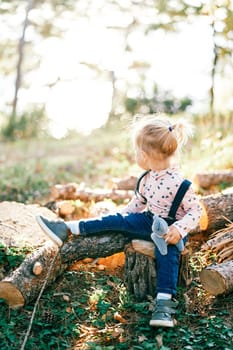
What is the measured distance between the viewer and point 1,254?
14.4ft

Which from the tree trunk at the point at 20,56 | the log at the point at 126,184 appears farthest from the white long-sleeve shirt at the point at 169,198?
the tree trunk at the point at 20,56

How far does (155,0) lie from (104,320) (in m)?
13.2

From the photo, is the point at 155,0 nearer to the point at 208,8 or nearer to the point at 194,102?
the point at 194,102

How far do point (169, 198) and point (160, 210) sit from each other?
0.12m

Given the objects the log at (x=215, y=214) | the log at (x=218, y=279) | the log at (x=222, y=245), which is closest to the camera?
the log at (x=218, y=279)

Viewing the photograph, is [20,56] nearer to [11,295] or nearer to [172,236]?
[11,295]

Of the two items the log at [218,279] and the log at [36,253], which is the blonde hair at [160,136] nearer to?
the log at [36,253]

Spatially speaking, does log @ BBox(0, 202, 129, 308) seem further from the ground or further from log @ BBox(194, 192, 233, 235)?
log @ BBox(194, 192, 233, 235)

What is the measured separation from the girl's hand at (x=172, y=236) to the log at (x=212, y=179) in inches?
126

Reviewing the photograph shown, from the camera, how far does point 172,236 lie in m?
3.78

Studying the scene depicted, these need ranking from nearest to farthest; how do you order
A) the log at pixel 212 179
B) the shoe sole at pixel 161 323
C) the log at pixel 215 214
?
1. the shoe sole at pixel 161 323
2. the log at pixel 215 214
3. the log at pixel 212 179

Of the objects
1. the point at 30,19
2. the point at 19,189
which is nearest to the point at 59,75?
→ the point at 30,19

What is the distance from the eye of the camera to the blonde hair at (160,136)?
3.97 m

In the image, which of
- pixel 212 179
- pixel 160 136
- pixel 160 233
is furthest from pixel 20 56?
pixel 160 233
